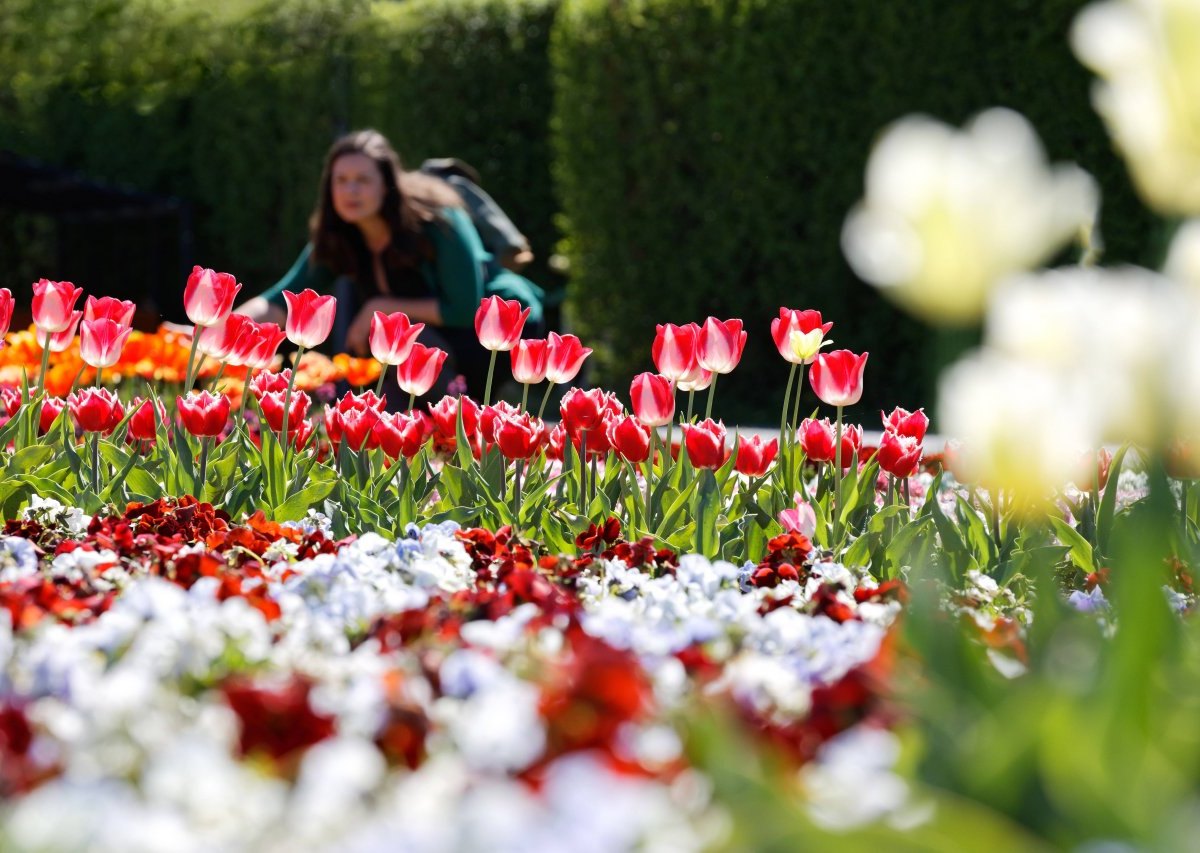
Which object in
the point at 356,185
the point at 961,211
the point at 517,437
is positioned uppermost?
the point at 961,211

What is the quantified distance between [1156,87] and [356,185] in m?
4.54

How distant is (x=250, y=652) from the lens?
167 centimetres

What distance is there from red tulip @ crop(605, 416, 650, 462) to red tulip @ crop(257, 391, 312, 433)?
763 mm

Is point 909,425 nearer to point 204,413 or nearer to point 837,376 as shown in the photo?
point 837,376

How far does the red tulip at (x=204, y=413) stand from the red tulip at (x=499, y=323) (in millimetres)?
535

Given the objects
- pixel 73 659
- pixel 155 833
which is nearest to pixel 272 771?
pixel 155 833

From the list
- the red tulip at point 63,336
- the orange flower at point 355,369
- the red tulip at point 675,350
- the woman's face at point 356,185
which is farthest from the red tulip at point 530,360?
the woman's face at point 356,185

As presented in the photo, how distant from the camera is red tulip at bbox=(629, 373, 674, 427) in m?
2.87

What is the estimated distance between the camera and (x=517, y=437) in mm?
2857

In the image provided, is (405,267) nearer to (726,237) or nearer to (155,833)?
(726,237)

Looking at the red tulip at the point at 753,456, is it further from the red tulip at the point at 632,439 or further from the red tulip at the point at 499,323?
the red tulip at the point at 499,323

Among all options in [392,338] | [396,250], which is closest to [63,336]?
[392,338]

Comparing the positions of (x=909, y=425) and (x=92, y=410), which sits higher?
(x=909, y=425)

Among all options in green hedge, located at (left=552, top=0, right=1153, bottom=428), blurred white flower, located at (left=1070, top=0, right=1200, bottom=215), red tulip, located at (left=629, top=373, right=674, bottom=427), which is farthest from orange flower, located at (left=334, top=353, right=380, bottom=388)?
green hedge, located at (left=552, top=0, right=1153, bottom=428)
